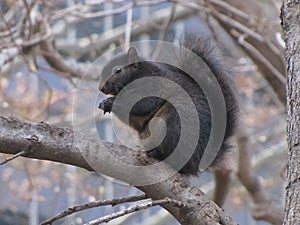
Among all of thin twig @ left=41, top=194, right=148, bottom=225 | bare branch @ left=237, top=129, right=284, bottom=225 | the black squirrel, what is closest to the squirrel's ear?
the black squirrel

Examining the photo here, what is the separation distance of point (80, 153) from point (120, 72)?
0.70 metres

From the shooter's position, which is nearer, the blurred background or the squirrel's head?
the squirrel's head

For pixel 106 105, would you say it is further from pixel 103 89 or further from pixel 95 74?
pixel 95 74

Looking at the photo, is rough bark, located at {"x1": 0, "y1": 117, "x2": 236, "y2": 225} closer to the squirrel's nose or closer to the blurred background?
the squirrel's nose

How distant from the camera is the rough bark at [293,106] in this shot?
1170mm

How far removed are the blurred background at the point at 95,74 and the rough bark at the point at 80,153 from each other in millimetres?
650

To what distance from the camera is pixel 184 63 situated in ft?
6.31

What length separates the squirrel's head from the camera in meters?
1.99

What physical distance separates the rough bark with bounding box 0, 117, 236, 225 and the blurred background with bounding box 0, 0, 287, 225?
65cm

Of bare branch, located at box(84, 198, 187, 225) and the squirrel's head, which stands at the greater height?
the squirrel's head

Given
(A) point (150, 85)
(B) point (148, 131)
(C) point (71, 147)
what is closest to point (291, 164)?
(C) point (71, 147)

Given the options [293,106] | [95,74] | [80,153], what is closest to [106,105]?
[80,153]

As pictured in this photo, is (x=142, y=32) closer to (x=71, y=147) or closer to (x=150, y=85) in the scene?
(x=150, y=85)

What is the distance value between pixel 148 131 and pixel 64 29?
8.08 feet
